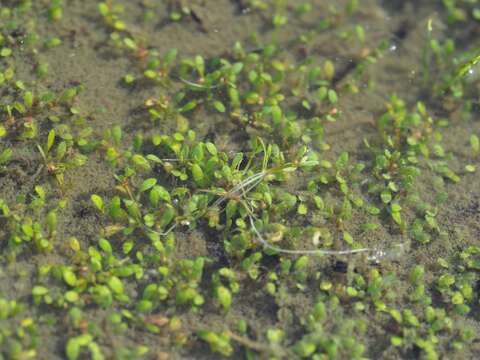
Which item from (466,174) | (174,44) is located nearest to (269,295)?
(466,174)

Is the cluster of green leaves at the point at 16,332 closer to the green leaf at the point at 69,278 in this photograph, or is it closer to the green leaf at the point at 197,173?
the green leaf at the point at 69,278

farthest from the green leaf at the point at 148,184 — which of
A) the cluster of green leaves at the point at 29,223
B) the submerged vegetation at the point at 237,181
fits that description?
the cluster of green leaves at the point at 29,223

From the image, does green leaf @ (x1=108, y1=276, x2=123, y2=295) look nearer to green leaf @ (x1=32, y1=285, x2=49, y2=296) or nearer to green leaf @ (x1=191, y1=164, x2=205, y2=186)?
green leaf @ (x1=32, y1=285, x2=49, y2=296)

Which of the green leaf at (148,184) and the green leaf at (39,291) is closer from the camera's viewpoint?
the green leaf at (39,291)

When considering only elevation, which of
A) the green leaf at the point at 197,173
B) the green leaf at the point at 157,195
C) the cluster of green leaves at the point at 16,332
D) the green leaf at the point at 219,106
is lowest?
the cluster of green leaves at the point at 16,332

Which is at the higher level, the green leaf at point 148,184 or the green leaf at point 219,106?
the green leaf at point 219,106

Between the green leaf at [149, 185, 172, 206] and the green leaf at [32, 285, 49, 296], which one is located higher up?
the green leaf at [149, 185, 172, 206]

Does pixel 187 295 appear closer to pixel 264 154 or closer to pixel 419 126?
pixel 264 154

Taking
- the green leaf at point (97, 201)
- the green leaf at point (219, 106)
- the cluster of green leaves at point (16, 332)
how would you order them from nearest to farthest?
the cluster of green leaves at point (16, 332), the green leaf at point (97, 201), the green leaf at point (219, 106)

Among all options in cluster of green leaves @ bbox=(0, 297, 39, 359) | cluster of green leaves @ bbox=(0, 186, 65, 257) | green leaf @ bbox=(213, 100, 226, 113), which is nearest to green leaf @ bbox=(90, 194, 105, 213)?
cluster of green leaves @ bbox=(0, 186, 65, 257)
